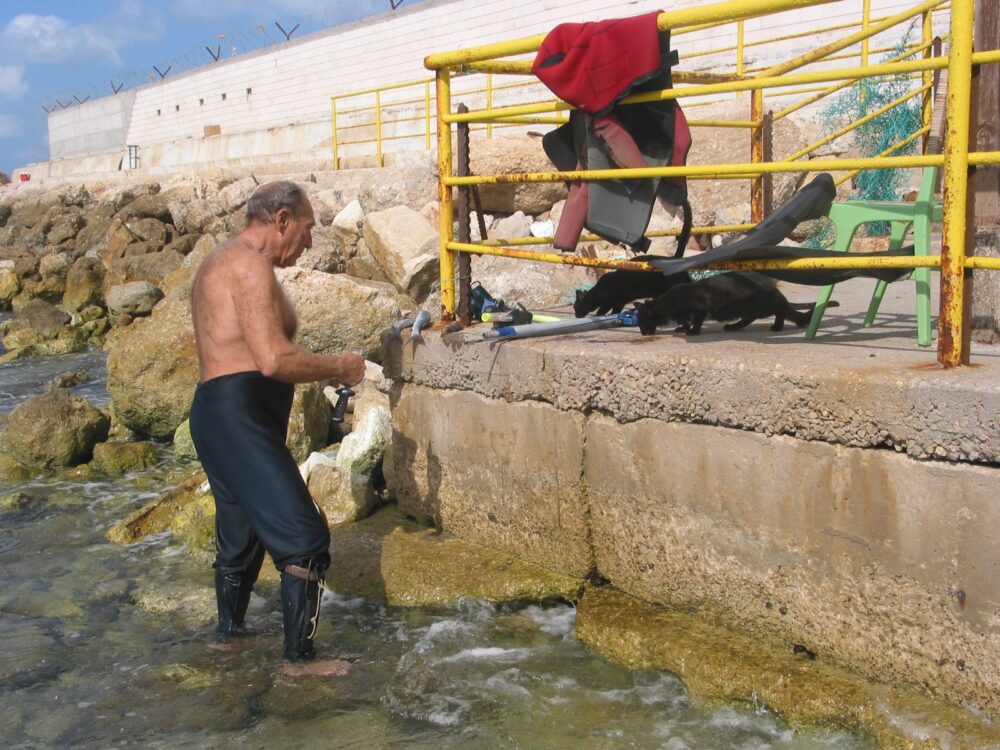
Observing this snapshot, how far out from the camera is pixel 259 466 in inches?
151

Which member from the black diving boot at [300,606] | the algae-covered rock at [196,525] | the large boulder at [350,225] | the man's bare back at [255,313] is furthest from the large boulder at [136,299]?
the black diving boot at [300,606]

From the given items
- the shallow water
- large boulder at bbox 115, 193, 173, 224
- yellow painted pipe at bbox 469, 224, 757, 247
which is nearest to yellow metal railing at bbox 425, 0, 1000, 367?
yellow painted pipe at bbox 469, 224, 757, 247

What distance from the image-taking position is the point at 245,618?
14.7 feet

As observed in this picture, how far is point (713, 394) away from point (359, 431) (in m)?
2.82

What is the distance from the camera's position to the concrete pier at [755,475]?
3.00 metres

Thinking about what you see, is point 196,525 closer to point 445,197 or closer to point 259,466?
point 259,466

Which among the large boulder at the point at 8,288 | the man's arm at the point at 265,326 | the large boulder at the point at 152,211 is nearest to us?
the man's arm at the point at 265,326

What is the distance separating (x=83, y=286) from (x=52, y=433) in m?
11.4

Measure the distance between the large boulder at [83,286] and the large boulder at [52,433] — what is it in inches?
411

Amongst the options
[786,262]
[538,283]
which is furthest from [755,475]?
[538,283]

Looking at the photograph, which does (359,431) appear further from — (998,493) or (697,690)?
(998,493)

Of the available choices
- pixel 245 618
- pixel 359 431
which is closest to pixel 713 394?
pixel 245 618

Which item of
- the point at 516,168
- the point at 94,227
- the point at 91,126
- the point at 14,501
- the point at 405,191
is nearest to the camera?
the point at 14,501

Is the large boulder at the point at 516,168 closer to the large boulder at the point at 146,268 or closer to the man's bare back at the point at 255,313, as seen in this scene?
the large boulder at the point at 146,268
